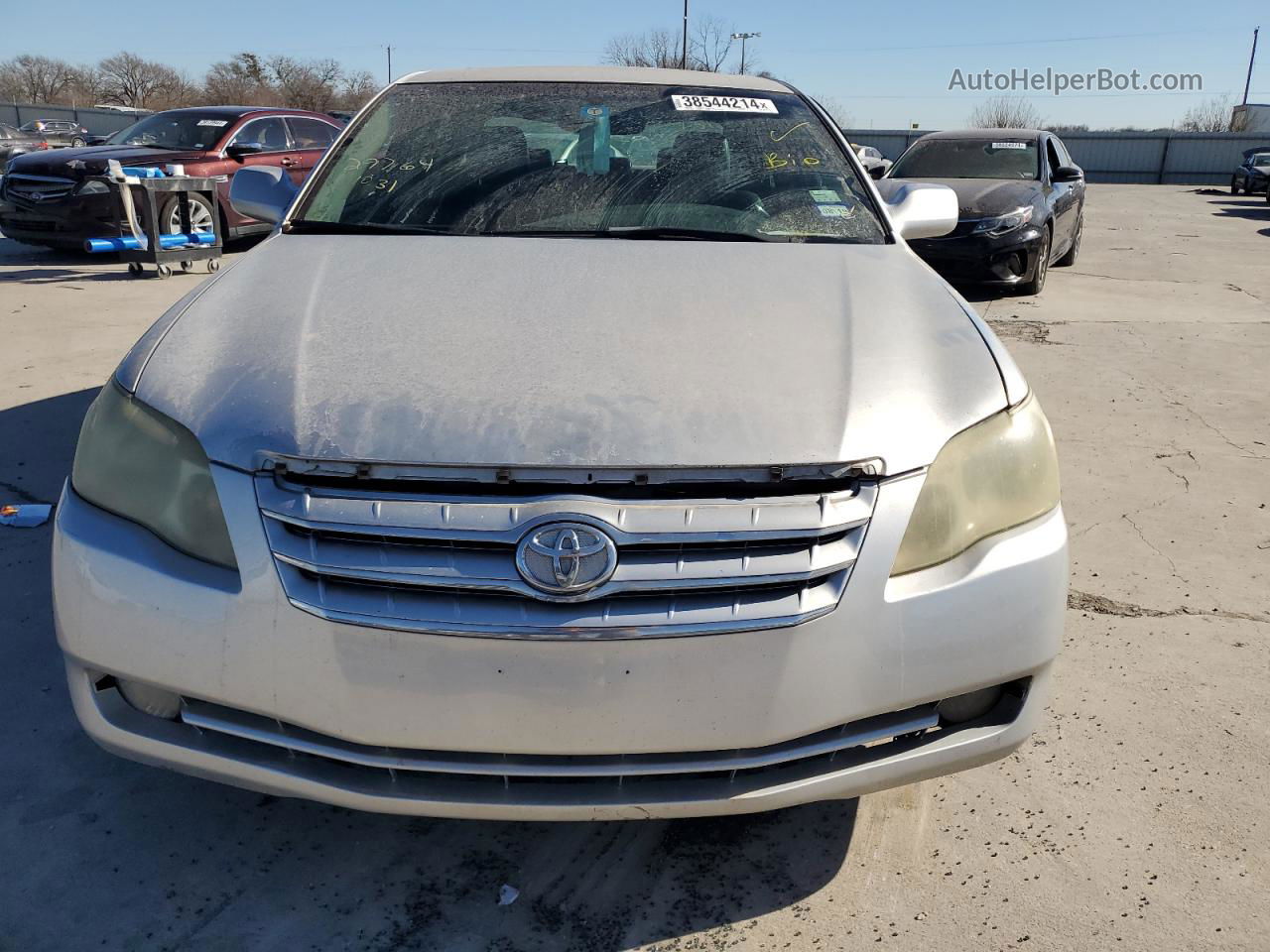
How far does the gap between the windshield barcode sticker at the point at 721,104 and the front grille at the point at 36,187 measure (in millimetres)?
8486

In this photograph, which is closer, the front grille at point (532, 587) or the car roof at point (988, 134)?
the front grille at point (532, 587)

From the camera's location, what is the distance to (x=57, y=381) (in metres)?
5.59

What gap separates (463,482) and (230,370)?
61cm

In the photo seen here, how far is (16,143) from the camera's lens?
2042 centimetres

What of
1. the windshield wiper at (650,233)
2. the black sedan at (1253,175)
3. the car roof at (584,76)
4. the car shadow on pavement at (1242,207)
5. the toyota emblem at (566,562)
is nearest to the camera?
the toyota emblem at (566,562)

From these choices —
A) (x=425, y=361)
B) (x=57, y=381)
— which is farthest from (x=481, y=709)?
(x=57, y=381)

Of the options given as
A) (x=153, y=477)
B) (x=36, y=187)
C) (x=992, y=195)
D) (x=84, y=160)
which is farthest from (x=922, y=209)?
(x=36, y=187)

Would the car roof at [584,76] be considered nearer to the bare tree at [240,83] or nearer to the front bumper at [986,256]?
the front bumper at [986,256]

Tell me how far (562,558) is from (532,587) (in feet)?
0.21

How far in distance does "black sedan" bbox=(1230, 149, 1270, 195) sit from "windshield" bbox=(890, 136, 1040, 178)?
21.1 meters

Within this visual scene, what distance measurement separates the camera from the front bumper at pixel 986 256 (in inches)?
333

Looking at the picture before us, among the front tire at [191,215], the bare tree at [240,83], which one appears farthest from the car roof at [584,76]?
the bare tree at [240,83]

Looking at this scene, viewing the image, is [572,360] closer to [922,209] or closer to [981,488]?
[981,488]

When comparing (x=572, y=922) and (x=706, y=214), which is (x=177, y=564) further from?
(x=706, y=214)
